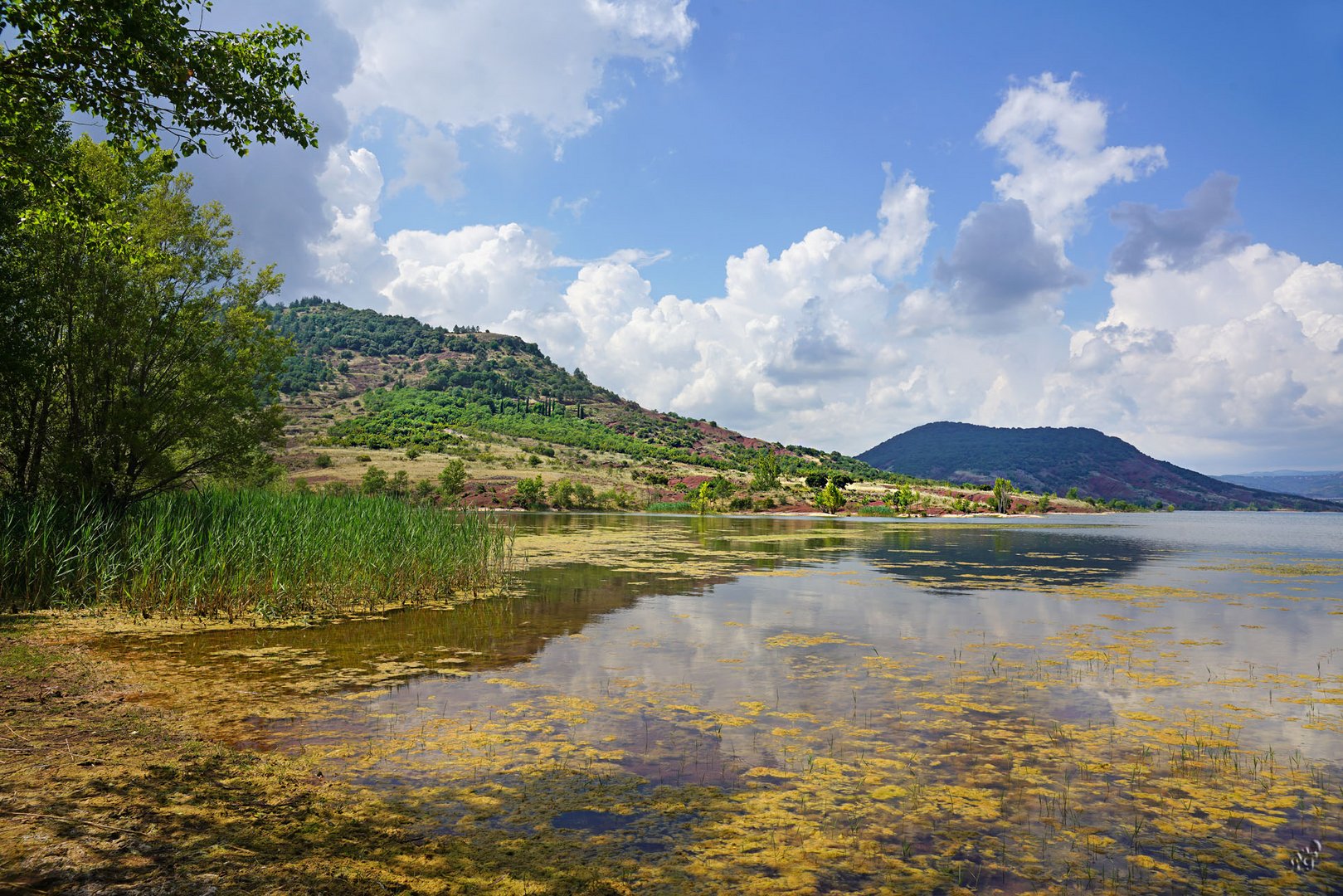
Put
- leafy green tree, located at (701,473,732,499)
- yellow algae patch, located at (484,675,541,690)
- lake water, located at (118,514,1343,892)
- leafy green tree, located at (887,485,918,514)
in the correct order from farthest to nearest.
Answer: leafy green tree, located at (887,485,918,514) → leafy green tree, located at (701,473,732,499) → yellow algae patch, located at (484,675,541,690) → lake water, located at (118,514,1343,892)

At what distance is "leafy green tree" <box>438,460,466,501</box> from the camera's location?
81.1m

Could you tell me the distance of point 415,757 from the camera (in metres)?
8.53

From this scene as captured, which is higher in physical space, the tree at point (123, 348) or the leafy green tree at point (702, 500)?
the tree at point (123, 348)

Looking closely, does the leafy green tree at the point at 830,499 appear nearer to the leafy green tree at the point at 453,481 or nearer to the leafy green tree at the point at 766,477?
the leafy green tree at the point at 766,477

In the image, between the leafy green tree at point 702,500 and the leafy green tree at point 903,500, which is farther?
the leafy green tree at point 903,500

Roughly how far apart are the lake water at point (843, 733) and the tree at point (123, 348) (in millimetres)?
9765

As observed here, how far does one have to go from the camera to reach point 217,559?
17.0 meters

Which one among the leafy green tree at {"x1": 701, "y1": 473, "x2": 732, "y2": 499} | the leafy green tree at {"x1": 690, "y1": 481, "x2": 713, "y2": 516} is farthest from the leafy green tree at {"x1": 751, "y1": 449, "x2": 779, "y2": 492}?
the leafy green tree at {"x1": 690, "y1": 481, "x2": 713, "y2": 516}

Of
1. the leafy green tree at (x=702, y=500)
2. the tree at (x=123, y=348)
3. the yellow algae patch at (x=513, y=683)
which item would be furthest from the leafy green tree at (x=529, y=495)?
the yellow algae patch at (x=513, y=683)

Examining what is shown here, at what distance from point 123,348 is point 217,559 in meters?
9.08

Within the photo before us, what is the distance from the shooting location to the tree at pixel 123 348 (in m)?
19.0

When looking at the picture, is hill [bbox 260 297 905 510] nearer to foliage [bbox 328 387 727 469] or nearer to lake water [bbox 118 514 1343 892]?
foliage [bbox 328 387 727 469]

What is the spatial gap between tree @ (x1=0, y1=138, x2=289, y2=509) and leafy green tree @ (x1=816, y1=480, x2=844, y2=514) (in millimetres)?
83472

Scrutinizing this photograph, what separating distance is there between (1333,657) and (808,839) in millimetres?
15019
